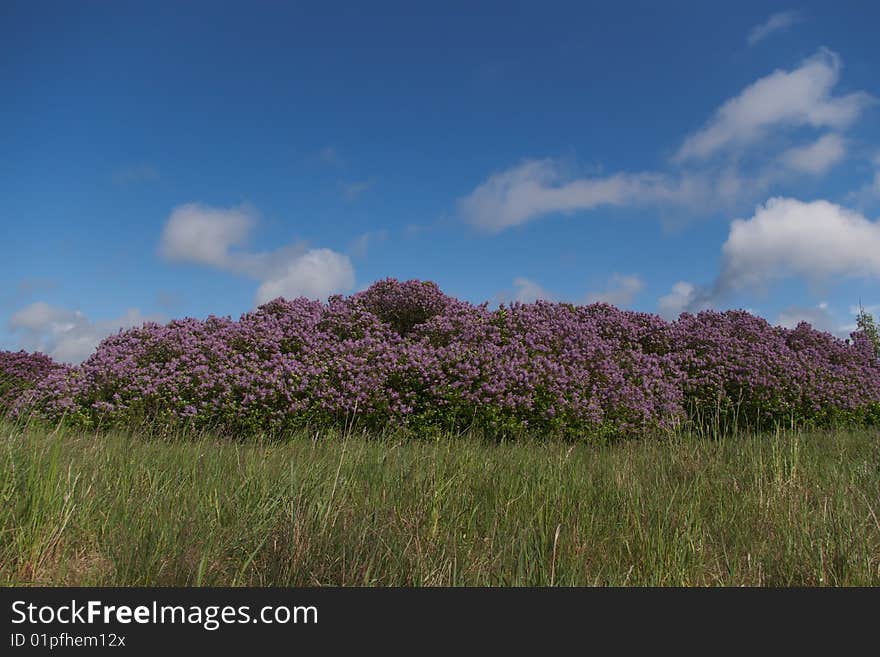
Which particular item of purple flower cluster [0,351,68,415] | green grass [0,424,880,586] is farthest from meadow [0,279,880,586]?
purple flower cluster [0,351,68,415]

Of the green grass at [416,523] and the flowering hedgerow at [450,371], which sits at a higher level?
the flowering hedgerow at [450,371]

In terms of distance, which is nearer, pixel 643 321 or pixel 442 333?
pixel 442 333

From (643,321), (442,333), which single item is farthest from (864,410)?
(442,333)

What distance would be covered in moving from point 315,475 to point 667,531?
8.19ft

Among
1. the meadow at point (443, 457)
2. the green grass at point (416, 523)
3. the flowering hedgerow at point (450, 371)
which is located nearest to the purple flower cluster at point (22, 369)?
the meadow at point (443, 457)

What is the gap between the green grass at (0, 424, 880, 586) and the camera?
3318 mm

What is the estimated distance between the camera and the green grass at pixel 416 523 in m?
3.32

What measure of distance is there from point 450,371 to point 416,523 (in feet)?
17.6

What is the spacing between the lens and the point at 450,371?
364 inches

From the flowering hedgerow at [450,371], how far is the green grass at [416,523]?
3.19m

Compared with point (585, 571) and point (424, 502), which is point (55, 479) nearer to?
point (424, 502)

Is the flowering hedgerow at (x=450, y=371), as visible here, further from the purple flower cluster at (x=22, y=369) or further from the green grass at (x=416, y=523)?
the green grass at (x=416, y=523)

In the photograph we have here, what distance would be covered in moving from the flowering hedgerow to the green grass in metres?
3.19

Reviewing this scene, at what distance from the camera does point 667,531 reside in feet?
13.0
